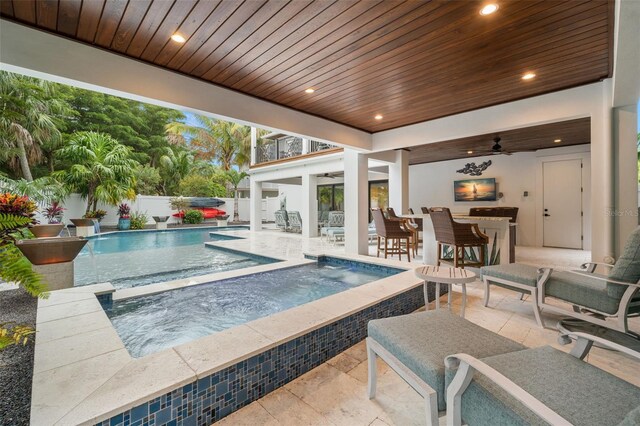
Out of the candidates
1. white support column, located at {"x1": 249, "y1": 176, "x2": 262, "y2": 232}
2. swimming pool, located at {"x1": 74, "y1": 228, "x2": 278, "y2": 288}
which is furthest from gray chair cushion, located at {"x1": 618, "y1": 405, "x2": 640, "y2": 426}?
white support column, located at {"x1": 249, "y1": 176, "x2": 262, "y2": 232}

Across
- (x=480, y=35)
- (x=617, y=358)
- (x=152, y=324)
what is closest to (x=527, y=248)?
(x=617, y=358)

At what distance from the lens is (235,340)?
1.90 m

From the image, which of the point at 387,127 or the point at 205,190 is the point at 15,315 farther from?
the point at 205,190

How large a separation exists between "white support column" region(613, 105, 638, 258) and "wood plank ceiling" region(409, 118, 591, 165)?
5.73ft

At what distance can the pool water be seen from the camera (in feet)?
8.87

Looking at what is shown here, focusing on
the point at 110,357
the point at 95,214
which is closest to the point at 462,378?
the point at 110,357

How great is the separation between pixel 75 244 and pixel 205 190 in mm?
→ 14892

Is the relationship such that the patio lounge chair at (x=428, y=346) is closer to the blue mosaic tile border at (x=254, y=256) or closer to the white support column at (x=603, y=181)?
the white support column at (x=603, y=181)

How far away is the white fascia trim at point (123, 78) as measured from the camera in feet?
8.48

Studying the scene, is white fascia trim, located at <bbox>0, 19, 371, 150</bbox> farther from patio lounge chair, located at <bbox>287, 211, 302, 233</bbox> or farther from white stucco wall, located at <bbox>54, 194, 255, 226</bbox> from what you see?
white stucco wall, located at <bbox>54, 194, 255, 226</bbox>

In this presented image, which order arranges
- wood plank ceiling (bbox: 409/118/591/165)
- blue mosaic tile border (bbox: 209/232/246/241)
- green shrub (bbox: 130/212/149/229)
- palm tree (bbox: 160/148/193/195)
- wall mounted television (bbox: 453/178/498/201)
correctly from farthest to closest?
palm tree (bbox: 160/148/193/195), green shrub (bbox: 130/212/149/229), blue mosaic tile border (bbox: 209/232/246/241), wall mounted television (bbox: 453/178/498/201), wood plank ceiling (bbox: 409/118/591/165)

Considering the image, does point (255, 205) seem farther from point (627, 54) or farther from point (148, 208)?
point (627, 54)

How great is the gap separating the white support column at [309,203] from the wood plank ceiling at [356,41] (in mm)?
5762

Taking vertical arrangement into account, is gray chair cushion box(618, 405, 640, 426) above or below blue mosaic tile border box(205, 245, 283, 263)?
above
